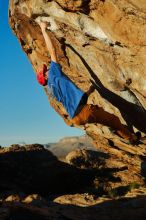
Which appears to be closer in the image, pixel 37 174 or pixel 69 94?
pixel 69 94

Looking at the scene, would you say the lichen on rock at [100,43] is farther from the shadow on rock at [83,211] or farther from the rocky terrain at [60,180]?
the rocky terrain at [60,180]

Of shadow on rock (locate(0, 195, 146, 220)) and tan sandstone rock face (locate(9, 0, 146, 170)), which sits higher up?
tan sandstone rock face (locate(9, 0, 146, 170))

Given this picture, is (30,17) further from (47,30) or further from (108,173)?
(108,173)

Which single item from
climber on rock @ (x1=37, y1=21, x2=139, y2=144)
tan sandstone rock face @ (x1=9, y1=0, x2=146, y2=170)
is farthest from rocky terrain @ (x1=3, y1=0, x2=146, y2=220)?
climber on rock @ (x1=37, y1=21, x2=139, y2=144)

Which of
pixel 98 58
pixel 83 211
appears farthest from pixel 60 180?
pixel 98 58

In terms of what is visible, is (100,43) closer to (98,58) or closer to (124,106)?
(98,58)

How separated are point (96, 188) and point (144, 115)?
1499cm

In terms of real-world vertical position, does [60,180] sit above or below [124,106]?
below

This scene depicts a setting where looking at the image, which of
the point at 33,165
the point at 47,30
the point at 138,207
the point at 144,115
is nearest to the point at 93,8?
the point at 47,30

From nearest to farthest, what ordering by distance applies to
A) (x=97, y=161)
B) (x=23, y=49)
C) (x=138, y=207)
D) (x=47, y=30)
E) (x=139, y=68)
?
(x=139, y=68), (x=47, y=30), (x=138, y=207), (x=23, y=49), (x=97, y=161)

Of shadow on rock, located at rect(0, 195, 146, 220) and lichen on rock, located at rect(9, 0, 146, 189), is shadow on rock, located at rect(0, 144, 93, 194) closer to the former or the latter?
shadow on rock, located at rect(0, 195, 146, 220)

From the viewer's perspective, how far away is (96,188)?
26.8 meters

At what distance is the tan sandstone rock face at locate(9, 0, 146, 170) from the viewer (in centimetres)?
985

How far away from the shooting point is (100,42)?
11234 mm
